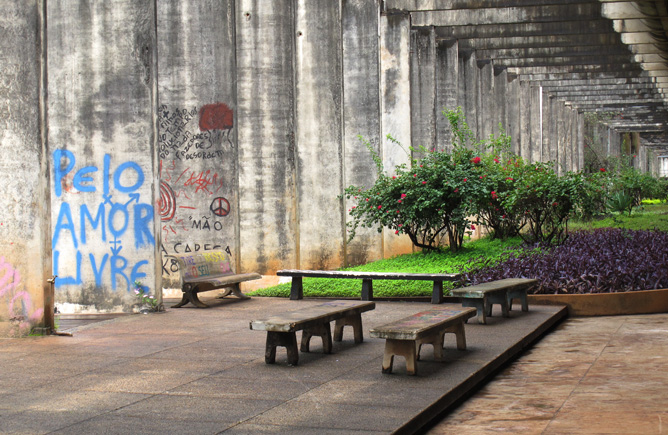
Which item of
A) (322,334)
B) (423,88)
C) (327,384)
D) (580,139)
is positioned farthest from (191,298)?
(580,139)

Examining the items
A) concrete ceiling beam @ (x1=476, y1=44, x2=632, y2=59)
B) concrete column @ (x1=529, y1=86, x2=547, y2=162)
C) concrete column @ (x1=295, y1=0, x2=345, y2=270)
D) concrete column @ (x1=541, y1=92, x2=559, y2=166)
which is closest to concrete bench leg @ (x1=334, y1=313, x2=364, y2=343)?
concrete column @ (x1=295, y1=0, x2=345, y2=270)

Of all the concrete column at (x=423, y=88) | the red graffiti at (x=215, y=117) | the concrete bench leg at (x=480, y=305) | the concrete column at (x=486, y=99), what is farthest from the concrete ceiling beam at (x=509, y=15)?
the concrete bench leg at (x=480, y=305)

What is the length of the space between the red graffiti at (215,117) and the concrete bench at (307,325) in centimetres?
713

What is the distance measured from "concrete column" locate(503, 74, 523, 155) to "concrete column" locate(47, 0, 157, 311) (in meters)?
22.8

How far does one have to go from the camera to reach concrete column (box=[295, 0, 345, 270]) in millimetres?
16375

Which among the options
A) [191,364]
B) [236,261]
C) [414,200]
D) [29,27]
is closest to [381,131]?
[414,200]

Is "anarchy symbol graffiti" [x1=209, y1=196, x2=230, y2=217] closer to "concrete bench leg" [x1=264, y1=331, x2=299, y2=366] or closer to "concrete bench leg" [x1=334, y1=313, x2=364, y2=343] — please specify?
"concrete bench leg" [x1=334, y1=313, x2=364, y2=343]

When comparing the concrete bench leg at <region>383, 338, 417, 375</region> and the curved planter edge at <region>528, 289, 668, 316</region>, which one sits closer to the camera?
the concrete bench leg at <region>383, 338, 417, 375</region>

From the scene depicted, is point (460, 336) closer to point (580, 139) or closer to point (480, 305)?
point (480, 305)

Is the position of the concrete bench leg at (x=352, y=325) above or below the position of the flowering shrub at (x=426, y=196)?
below

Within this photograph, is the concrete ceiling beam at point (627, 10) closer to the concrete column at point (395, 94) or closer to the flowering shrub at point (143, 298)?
the concrete column at point (395, 94)

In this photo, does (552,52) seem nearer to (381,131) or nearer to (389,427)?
A: (381,131)

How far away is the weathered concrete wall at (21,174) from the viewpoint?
323 inches

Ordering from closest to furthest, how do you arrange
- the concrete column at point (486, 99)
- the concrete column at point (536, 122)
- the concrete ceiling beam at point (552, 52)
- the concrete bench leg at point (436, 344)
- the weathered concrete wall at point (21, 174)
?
the concrete bench leg at point (436, 344)
the weathered concrete wall at point (21, 174)
the concrete ceiling beam at point (552, 52)
the concrete column at point (486, 99)
the concrete column at point (536, 122)
